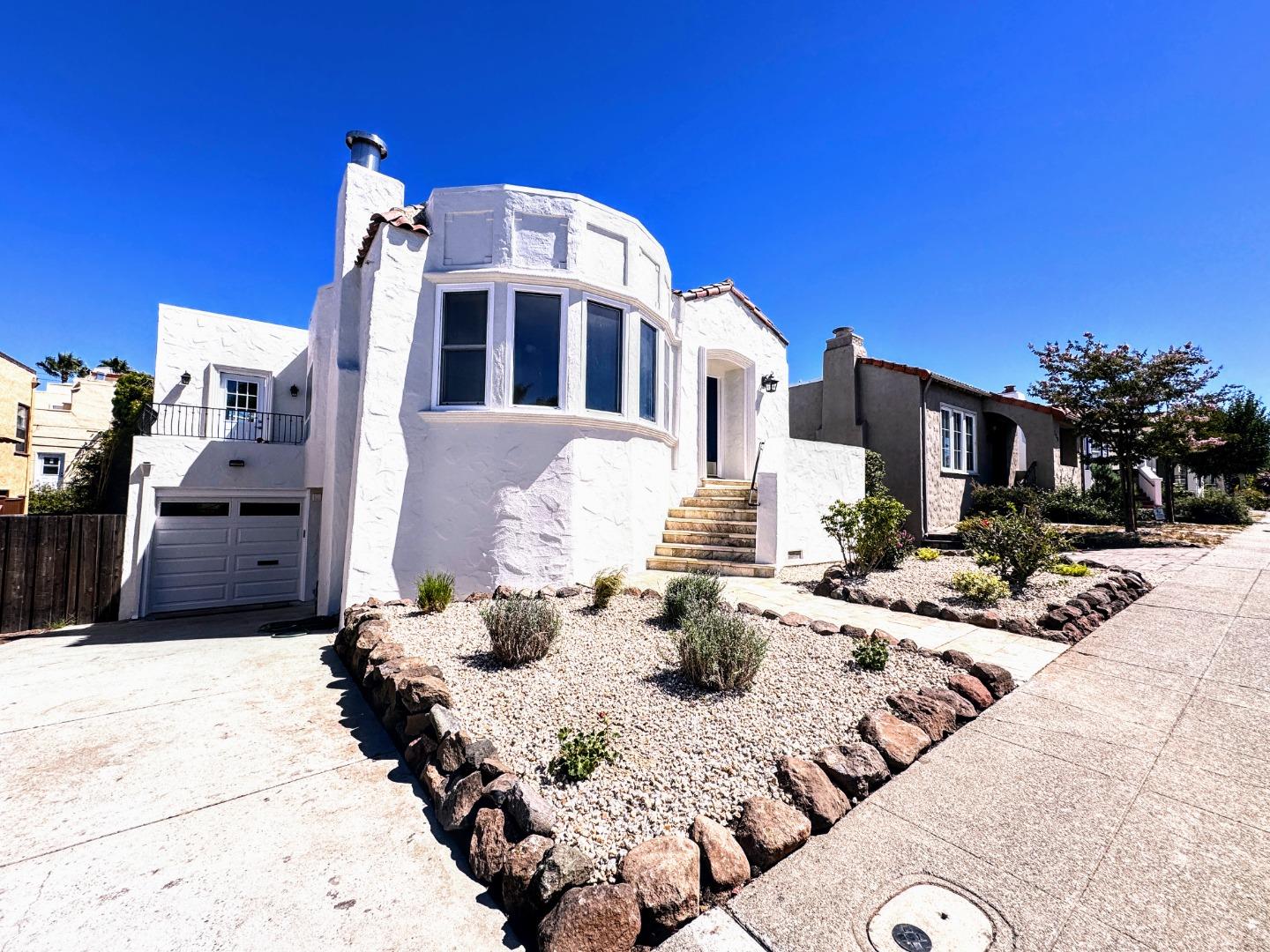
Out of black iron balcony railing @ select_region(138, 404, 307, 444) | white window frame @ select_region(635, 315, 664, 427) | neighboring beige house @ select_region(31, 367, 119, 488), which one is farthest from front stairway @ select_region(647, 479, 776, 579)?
neighboring beige house @ select_region(31, 367, 119, 488)

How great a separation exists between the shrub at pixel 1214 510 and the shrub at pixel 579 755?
80.0 ft

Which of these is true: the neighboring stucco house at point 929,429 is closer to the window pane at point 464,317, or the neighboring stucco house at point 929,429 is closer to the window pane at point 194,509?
the window pane at point 464,317

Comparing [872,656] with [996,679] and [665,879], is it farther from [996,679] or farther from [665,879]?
[665,879]

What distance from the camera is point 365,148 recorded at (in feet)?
29.0

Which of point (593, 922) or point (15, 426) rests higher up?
point (15, 426)

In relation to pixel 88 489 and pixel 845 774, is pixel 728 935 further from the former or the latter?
pixel 88 489

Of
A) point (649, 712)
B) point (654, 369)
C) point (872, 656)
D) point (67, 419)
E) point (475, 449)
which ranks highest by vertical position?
point (67, 419)

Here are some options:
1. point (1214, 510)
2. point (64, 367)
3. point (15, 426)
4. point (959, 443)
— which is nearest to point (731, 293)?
point (959, 443)

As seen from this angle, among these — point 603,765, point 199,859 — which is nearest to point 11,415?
point 199,859

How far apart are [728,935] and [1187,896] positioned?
179cm

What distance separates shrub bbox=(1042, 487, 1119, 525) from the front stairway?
11348 mm

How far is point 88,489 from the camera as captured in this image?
14367 mm

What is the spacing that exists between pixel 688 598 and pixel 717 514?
4450 mm

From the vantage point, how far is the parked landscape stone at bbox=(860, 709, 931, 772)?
9.72 feet
